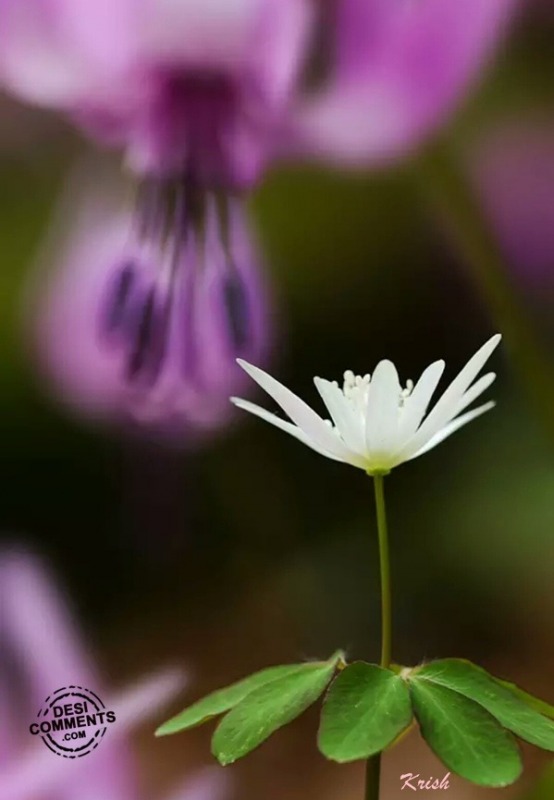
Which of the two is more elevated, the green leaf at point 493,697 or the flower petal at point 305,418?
the flower petal at point 305,418

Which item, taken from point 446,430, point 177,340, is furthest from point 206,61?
point 446,430

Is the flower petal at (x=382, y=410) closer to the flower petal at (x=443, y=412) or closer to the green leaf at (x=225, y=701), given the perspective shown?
the flower petal at (x=443, y=412)

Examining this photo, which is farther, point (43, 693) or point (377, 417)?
point (43, 693)

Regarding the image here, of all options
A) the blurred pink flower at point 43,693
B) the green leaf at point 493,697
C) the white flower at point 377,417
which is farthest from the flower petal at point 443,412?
the blurred pink flower at point 43,693

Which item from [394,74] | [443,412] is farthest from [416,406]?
[394,74]

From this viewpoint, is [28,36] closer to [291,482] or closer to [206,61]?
[206,61]

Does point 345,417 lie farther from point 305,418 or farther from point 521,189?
point 521,189
